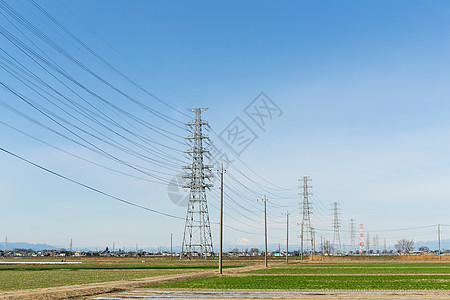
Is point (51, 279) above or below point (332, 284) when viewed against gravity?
below

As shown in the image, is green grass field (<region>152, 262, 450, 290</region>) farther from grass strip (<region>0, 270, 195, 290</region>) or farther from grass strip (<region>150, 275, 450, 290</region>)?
grass strip (<region>0, 270, 195, 290</region>)

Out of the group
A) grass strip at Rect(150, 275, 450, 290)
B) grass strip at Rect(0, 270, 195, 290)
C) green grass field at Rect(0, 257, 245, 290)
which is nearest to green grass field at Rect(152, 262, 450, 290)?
grass strip at Rect(150, 275, 450, 290)

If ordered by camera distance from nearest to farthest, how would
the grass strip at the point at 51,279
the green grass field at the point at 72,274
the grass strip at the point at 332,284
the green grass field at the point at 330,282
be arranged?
the grass strip at the point at 332,284 < the green grass field at the point at 330,282 < the grass strip at the point at 51,279 < the green grass field at the point at 72,274

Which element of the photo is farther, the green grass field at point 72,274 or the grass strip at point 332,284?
the green grass field at point 72,274

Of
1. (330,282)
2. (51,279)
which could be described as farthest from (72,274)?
(330,282)

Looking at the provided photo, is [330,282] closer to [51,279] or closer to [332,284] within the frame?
[332,284]

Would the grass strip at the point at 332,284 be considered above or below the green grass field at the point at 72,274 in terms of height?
above

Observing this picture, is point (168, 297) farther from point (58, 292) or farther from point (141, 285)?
point (141, 285)

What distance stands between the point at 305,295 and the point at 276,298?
2459 mm

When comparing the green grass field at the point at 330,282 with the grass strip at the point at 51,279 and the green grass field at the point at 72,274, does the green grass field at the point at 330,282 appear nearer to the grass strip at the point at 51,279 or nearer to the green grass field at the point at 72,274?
the grass strip at the point at 51,279

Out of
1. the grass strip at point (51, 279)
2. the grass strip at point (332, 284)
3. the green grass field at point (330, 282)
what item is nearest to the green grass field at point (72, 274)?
the grass strip at point (51, 279)

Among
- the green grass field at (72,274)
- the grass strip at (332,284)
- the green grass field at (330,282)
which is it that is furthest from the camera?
the green grass field at (72,274)

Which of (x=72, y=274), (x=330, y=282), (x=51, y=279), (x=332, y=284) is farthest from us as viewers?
(x=72, y=274)

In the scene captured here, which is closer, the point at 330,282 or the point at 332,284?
the point at 332,284
